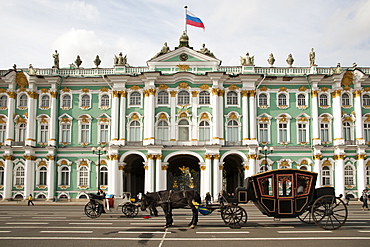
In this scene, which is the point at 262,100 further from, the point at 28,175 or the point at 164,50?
the point at 28,175

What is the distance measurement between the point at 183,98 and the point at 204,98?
7.43ft

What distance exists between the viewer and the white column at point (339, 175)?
41.5 metres

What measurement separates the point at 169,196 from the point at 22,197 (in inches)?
1134

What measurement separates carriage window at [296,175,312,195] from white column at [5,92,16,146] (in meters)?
34.2

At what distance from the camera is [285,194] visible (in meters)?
18.5

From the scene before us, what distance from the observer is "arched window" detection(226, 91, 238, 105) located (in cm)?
4319

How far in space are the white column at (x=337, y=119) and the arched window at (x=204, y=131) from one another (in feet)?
44.3

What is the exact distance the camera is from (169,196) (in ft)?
63.4

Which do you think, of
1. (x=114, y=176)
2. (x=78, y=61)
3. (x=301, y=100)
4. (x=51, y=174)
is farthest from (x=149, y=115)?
(x=301, y=100)

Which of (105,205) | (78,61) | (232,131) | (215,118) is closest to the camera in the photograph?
(105,205)

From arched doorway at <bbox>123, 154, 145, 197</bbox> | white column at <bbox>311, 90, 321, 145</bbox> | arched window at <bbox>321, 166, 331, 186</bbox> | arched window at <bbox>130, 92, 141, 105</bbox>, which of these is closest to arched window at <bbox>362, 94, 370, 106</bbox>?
white column at <bbox>311, 90, 321, 145</bbox>

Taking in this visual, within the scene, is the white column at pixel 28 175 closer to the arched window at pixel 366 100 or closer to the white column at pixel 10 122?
the white column at pixel 10 122

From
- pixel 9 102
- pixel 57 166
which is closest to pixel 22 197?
pixel 57 166

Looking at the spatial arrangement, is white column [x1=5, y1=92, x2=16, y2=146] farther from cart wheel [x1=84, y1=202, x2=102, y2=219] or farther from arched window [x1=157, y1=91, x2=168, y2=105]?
cart wheel [x1=84, y1=202, x2=102, y2=219]
